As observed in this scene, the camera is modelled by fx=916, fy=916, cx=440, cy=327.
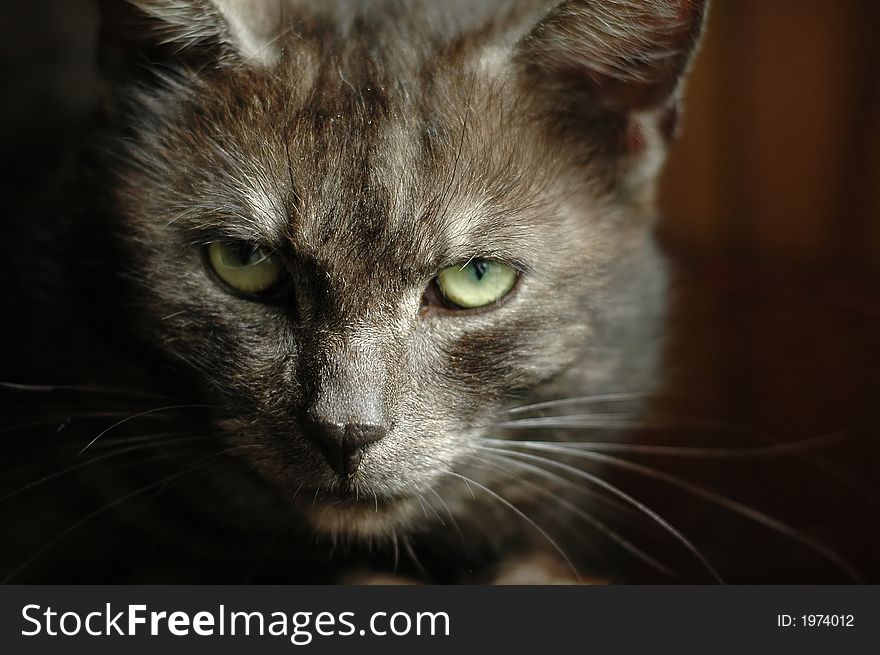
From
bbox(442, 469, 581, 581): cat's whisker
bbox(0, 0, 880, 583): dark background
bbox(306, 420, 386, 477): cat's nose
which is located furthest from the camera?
bbox(0, 0, 880, 583): dark background

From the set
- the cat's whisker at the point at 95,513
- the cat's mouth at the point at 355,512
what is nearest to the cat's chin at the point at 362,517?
the cat's mouth at the point at 355,512

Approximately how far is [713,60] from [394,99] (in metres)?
0.71

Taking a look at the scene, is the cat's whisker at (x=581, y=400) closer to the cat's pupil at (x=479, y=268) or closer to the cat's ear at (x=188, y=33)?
the cat's pupil at (x=479, y=268)

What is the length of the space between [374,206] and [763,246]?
3.01ft

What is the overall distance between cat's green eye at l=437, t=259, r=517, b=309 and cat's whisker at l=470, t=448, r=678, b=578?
169mm

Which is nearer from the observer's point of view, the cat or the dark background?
the cat

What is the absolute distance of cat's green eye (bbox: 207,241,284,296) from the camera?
0.81m

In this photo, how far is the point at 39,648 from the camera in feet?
2.74

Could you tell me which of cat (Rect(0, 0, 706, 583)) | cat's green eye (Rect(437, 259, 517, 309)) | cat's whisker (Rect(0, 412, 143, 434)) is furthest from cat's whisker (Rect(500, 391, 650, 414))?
cat's whisker (Rect(0, 412, 143, 434))

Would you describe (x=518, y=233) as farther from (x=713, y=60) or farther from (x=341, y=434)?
(x=713, y=60)

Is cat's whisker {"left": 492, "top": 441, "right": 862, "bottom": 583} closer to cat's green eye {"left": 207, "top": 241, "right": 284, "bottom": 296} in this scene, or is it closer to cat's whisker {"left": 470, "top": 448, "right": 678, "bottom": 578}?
cat's whisker {"left": 470, "top": 448, "right": 678, "bottom": 578}

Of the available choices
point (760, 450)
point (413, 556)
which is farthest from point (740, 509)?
point (413, 556)

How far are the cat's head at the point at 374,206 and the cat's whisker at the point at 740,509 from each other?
0.31 feet

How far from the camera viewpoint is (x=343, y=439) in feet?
2.44
